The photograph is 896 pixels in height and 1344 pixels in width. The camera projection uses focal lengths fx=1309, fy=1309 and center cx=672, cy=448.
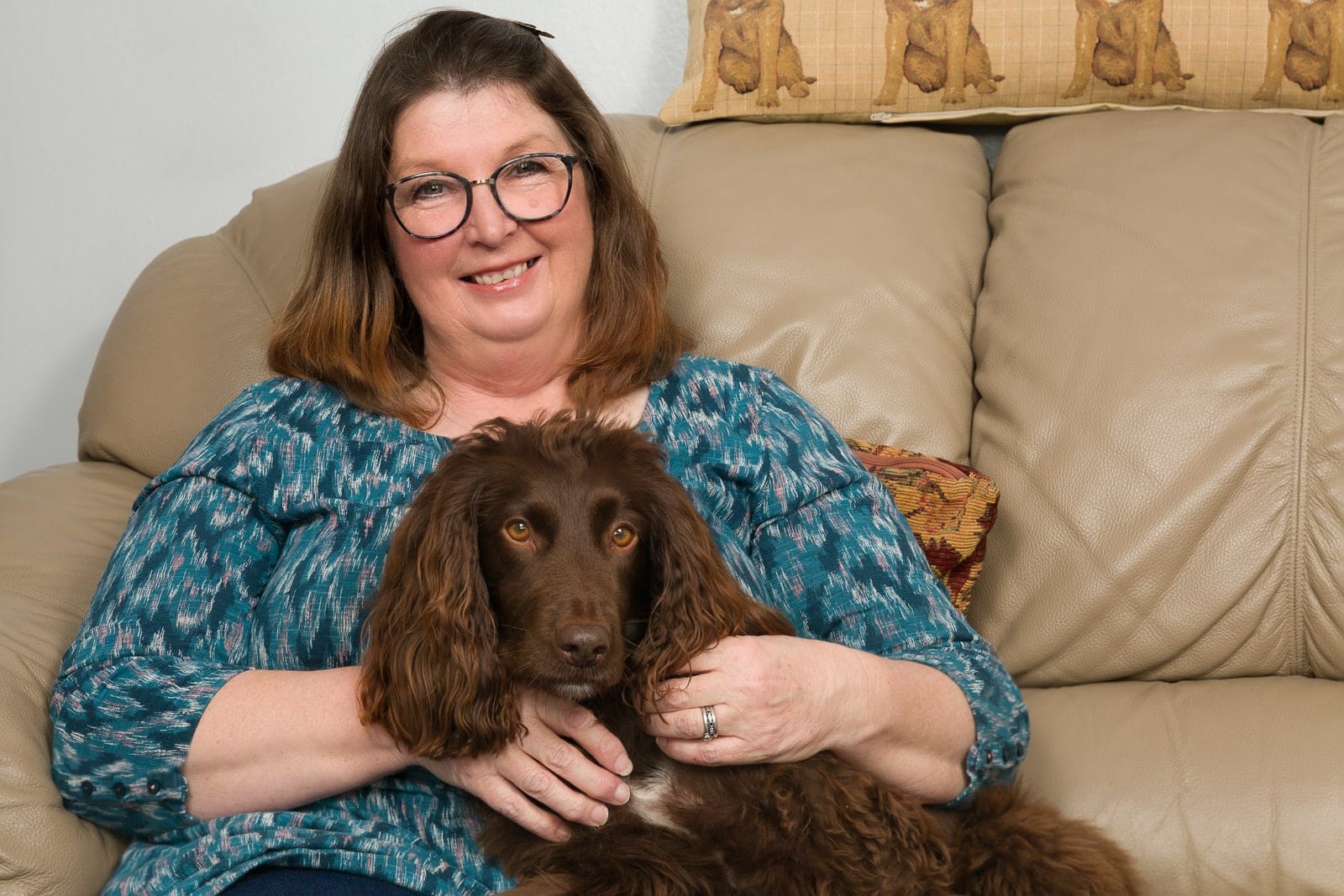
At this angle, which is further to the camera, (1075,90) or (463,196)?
(1075,90)

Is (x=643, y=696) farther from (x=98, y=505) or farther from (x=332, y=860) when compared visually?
(x=98, y=505)

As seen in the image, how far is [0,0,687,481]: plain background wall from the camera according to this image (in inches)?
122

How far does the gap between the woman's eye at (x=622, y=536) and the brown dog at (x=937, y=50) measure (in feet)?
4.74

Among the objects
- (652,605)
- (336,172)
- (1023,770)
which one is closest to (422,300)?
(336,172)

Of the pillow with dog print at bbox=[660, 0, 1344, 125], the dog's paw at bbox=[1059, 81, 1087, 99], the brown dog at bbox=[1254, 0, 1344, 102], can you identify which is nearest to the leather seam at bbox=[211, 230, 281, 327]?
the pillow with dog print at bbox=[660, 0, 1344, 125]

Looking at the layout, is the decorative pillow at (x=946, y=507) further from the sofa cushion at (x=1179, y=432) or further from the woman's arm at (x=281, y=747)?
the woman's arm at (x=281, y=747)

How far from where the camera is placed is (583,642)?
1.40 meters

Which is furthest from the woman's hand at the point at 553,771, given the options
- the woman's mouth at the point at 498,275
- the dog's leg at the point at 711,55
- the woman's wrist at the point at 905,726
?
the dog's leg at the point at 711,55

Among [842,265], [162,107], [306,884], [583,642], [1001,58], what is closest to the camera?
[583,642]

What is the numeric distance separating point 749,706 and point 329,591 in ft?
2.04

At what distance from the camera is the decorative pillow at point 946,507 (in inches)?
84.8

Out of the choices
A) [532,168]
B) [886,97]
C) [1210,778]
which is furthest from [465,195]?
[1210,778]

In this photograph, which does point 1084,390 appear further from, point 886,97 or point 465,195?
point 465,195

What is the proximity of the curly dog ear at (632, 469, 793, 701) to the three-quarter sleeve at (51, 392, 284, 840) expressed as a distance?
23.7 inches
